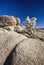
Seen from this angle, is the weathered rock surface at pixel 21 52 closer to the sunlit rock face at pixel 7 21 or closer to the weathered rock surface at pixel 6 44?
the weathered rock surface at pixel 6 44

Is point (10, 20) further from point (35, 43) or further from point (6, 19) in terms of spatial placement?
point (35, 43)

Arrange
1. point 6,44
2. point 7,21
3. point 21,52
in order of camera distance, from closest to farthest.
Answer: point 21,52
point 6,44
point 7,21

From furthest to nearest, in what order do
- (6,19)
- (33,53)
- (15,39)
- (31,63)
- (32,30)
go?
(6,19) < (32,30) < (15,39) < (33,53) < (31,63)

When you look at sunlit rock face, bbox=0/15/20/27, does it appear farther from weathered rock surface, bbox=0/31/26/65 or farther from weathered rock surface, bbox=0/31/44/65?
weathered rock surface, bbox=0/31/44/65

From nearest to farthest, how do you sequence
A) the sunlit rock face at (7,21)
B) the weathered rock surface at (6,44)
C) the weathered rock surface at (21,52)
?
1. the weathered rock surface at (21,52)
2. the weathered rock surface at (6,44)
3. the sunlit rock face at (7,21)

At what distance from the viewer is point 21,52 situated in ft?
20.6

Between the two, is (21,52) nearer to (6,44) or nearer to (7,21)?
(6,44)

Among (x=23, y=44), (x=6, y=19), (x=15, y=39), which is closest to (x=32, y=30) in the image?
(x=15, y=39)

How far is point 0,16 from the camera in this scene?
24703 mm

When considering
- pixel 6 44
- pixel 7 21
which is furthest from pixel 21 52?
pixel 7 21

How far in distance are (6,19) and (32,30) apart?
13996 mm

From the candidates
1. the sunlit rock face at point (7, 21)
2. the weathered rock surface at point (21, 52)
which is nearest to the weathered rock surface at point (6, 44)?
the weathered rock surface at point (21, 52)

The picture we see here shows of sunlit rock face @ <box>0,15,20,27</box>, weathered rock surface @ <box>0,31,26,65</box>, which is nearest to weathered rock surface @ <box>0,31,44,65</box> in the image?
weathered rock surface @ <box>0,31,26,65</box>

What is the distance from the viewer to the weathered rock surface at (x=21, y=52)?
Result: 5883 mm
